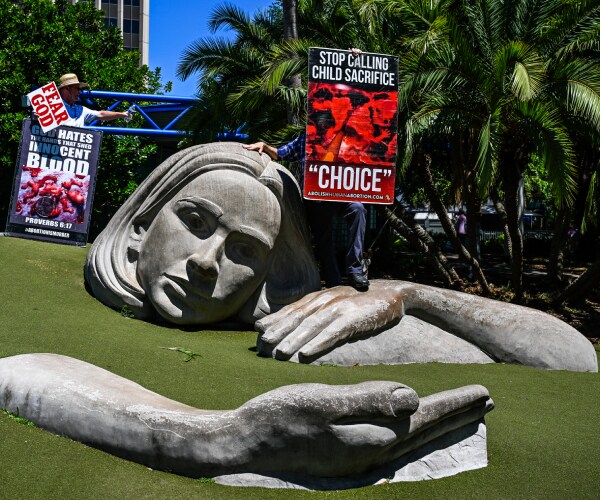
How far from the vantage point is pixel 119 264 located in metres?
6.53

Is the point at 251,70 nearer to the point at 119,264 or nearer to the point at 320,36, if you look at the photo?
the point at 320,36

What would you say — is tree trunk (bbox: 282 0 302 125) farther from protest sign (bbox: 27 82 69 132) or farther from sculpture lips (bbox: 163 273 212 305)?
sculpture lips (bbox: 163 273 212 305)

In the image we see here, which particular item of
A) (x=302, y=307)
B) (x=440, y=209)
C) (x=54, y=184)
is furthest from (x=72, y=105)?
(x=440, y=209)

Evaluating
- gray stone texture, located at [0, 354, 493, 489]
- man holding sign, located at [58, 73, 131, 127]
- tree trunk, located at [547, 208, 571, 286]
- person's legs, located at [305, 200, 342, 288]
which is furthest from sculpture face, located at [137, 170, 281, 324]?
tree trunk, located at [547, 208, 571, 286]

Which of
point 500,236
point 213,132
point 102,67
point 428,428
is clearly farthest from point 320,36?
point 500,236

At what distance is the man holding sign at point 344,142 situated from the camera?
6.54 meters

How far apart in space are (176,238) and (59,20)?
8.99 m

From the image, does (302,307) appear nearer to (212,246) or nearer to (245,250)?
(245,250)

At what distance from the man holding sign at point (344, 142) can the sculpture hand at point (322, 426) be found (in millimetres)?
3248

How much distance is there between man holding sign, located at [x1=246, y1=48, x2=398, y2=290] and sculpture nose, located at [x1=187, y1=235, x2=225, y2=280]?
0.88 m

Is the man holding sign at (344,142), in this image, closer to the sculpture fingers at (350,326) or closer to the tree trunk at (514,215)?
the sculpture fingers at (350,326)

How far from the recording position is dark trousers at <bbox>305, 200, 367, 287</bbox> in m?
6.29

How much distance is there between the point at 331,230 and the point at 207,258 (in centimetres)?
124

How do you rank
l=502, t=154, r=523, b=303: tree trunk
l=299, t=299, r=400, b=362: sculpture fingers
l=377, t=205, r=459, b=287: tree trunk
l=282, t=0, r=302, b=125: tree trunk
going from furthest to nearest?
l=377, t=205, r=459, b=287: tree trunk, l=282, t=0, r=302, b=125: tree trunk, l=502, t=154, r=523, b=303: tree trunk, l=299, t=299, r=400, b=362: sculpture fingers
